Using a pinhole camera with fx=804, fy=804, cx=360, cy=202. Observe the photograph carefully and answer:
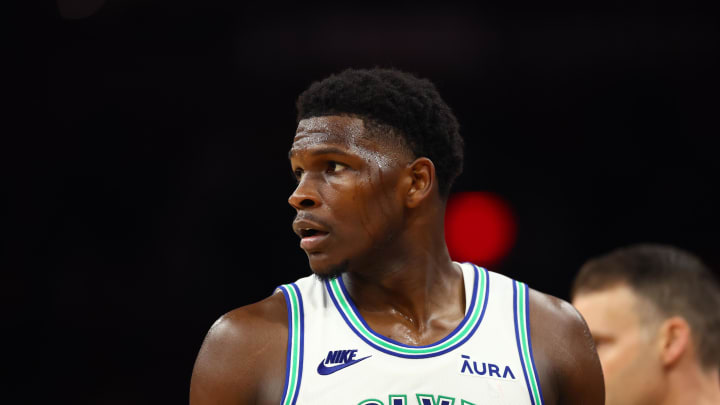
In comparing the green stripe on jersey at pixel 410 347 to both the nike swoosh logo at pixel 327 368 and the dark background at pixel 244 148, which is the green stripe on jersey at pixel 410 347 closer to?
the nike swoosh logo at pixel 327 368

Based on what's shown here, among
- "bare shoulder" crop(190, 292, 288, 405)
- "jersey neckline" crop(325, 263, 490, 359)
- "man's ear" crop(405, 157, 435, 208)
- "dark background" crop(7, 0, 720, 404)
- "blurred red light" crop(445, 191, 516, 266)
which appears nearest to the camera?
"bare shoulder" crop(190, 292, 288, 405)

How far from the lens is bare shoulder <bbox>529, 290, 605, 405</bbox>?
2305 mm

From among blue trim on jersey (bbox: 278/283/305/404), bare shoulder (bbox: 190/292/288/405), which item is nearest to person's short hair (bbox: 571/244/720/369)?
blue trim on jersey (bbox: 278/283/305/404)

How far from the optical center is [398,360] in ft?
7.26

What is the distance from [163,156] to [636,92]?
4331 millimetres

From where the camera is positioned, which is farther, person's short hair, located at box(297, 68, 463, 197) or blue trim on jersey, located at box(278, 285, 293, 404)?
person's short hair, located at box(297, 68, 463, 197)

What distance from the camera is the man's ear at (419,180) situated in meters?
2.36

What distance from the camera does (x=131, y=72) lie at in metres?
6.79

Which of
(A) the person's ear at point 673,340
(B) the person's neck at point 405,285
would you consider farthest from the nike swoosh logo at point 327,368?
(A) the person's ear at point 673,340

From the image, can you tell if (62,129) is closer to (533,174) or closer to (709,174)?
(533,174)

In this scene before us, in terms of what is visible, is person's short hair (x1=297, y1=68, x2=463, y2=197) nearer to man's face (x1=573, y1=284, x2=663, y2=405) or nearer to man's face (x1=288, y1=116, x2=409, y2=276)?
man's face (x1=288, y1=116, x2=409, y2=276)

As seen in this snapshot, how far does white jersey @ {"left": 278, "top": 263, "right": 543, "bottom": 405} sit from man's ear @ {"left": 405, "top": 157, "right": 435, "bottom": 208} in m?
0.34

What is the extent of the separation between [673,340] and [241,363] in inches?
77.8

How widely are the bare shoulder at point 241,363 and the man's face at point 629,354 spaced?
164 centimetres
